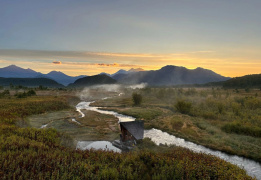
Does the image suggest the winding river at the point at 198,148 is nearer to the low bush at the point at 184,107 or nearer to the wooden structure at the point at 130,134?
the wooden structure at the point at 130,134

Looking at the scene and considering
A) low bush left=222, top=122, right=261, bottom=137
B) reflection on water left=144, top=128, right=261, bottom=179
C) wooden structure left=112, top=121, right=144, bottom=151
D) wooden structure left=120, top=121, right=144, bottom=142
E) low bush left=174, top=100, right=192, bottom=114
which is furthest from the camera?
low bush left=174, top=100, right=192, bottom=114

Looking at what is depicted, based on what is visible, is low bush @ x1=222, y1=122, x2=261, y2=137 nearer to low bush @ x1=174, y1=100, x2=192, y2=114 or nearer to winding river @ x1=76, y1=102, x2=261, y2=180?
winding river @ x1=76, y1=102, x2=261, y2=180

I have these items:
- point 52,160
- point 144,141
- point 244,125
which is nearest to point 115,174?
point 52,160

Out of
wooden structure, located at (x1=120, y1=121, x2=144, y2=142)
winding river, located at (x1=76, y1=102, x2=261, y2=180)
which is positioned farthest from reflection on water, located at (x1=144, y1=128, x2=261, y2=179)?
wooden structure, located at (x1=120, y1=121, x2=144, y2=142)

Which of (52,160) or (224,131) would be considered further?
(224,131)

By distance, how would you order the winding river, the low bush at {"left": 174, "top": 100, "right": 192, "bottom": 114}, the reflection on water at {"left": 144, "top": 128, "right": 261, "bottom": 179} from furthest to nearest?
the low bush at {"left": 174, "top": 100, "right": 192, "bottom": 114}, the winding river, the reflection on water at {"left": 144, "top": 128, "right": 261, "bottom": 179}

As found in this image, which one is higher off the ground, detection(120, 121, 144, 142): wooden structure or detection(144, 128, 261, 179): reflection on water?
detection(120, 121, 144, 142): wooden structure

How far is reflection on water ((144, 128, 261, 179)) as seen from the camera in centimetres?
2008

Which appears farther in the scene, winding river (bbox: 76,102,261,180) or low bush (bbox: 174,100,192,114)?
low bush (bbox: 174,100,192,114)

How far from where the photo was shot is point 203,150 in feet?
85.6

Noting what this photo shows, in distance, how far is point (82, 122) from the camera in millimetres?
43188

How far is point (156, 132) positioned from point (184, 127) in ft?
21.8

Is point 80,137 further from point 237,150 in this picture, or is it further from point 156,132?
point 237,150

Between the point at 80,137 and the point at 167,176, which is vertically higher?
the point at 167,176
